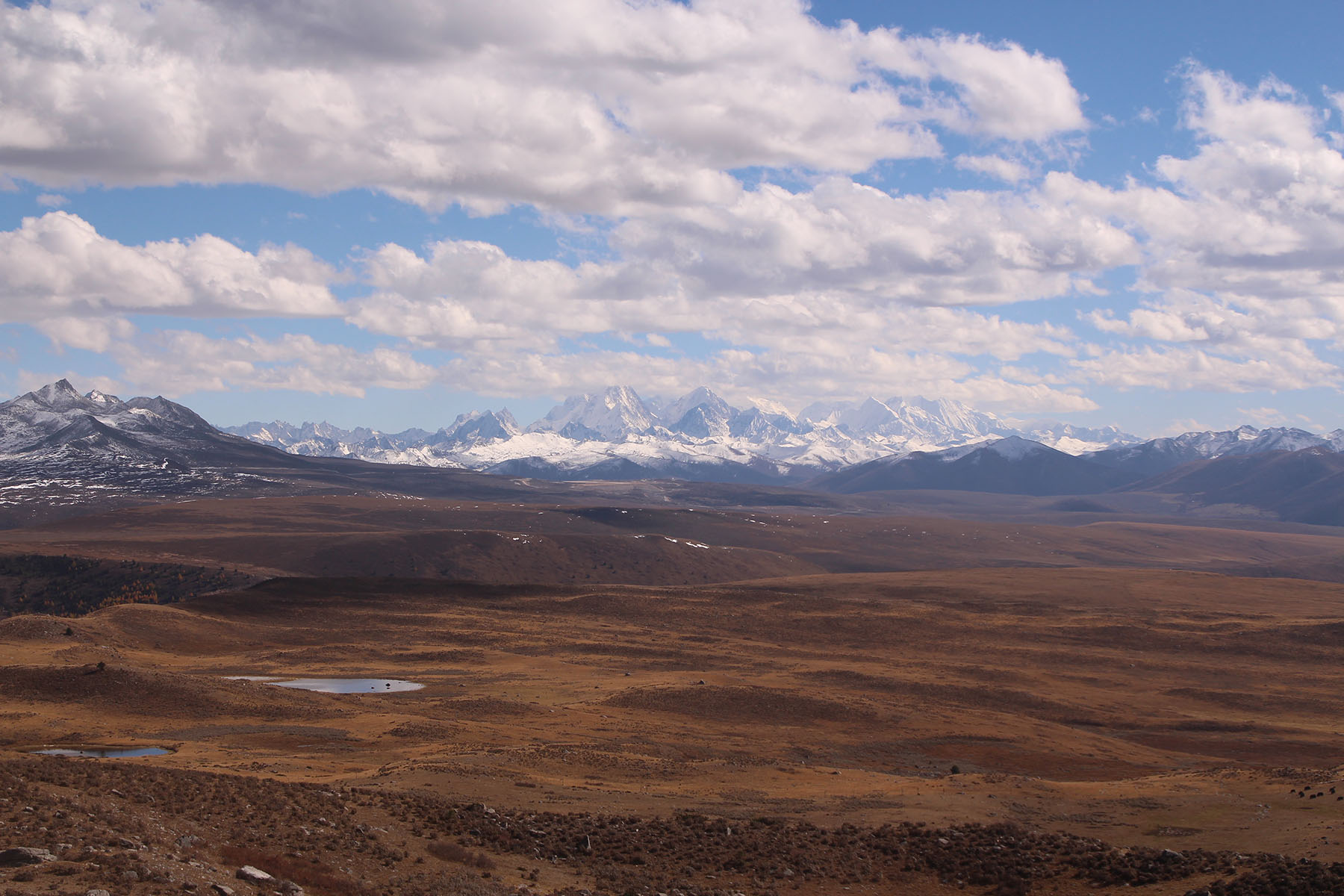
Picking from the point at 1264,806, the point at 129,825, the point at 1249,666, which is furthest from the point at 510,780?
the point at 1249,666

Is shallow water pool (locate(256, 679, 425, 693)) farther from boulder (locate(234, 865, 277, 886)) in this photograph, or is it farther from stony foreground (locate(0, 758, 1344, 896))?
boulder (locate(234, 865, 277, 886))

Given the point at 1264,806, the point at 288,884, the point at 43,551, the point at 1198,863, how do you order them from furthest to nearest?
the point at 43,551 < the point at 1264,806 < the point at 1198,863 < the point at 288,884

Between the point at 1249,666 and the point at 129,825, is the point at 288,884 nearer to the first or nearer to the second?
the point at 129,825

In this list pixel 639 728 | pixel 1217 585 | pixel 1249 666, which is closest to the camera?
pixel 639 728

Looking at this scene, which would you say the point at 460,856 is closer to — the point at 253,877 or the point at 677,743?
the point at 253,877

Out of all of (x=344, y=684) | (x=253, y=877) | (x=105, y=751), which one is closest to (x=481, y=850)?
(x=253, y=877)

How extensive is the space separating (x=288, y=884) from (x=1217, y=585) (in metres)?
187

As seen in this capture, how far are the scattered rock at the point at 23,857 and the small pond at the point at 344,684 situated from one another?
6301cm

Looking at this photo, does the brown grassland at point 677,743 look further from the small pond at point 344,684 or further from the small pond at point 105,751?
the small pond at point 344,684

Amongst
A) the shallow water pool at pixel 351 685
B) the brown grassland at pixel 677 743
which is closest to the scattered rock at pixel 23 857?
the brown grassland at pixel 677 743

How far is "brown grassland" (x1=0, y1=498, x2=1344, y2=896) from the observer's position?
32219 millimetres

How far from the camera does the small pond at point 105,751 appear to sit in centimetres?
5288

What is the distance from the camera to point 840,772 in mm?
58281

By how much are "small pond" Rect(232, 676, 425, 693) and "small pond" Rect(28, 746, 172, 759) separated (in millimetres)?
31118
